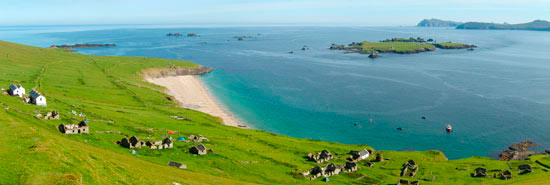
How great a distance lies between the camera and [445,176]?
71.5 meters

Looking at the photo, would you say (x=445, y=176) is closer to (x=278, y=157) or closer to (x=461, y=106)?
(x=278, y=157)

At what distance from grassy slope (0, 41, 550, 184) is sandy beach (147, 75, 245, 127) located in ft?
27.8

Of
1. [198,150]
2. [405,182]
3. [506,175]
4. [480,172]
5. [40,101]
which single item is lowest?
[480,172]

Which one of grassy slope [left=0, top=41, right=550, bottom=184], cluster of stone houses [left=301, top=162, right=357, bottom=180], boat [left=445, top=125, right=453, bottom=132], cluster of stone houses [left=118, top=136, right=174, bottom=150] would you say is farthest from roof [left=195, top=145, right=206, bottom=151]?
boat [left=445, top=125, right=453, bottom=132]

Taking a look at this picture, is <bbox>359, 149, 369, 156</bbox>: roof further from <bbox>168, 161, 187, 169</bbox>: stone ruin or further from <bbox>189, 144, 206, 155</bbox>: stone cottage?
<bbox>168, 161, 187, 169</bbox>: stone ruin

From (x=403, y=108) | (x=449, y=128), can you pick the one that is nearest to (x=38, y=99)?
(x=449, y=128)

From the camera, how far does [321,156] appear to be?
77.8 metres

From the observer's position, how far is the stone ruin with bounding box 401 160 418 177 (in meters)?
71.9

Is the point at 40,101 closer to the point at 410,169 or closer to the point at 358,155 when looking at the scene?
the point at 358,155

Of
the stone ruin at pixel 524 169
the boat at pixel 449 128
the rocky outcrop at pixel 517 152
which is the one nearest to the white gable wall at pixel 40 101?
the stone ruin at pixel 524 169

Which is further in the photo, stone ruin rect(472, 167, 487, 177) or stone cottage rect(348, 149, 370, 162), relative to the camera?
stone cottage rect(348, 149, 370, 162)

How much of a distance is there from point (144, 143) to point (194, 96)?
90201 mm

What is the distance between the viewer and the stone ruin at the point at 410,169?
71938mm

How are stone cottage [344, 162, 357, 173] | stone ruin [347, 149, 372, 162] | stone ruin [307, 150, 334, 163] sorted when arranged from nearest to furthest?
stone cottage [344, 162, 357, 173] < stone ruin [307, 150, 334, 163] < stone ruin [347, 149, 372, 162]
